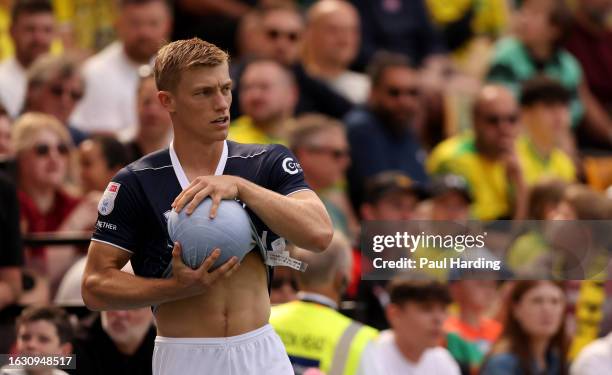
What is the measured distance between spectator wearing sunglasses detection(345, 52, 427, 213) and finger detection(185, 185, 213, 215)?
5.59m

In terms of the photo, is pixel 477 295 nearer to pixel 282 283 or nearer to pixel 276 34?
pixel 282 283

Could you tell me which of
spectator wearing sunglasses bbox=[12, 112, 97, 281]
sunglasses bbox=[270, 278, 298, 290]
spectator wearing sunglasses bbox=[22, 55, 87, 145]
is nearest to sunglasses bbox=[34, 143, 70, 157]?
spectator wearing sunglasses bbox=[12, 112, 97, 281]

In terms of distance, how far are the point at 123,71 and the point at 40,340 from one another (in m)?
4.28

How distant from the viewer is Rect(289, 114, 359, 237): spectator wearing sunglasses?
9453mm

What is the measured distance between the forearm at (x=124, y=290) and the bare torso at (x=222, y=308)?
174 mm

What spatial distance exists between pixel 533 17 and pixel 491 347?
500 centimetres

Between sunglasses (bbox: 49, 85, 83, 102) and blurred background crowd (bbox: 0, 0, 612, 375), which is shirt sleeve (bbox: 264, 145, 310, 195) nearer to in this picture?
blurred background crowd (bbox: 0, 0, 612, 375)

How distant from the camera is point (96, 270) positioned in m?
4.94

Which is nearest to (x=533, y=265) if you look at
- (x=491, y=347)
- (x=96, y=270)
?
(x=491, y=347)

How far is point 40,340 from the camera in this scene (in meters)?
6.47

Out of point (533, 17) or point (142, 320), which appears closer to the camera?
point (142, 320)

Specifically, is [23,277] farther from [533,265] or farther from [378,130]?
[378,130]

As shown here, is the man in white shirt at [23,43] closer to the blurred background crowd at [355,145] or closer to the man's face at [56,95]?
the blurred background crowd at [355,145]

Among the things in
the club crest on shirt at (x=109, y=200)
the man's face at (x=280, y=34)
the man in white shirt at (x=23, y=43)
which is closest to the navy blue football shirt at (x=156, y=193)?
the club crest on shirt at (x=109, y=200)
